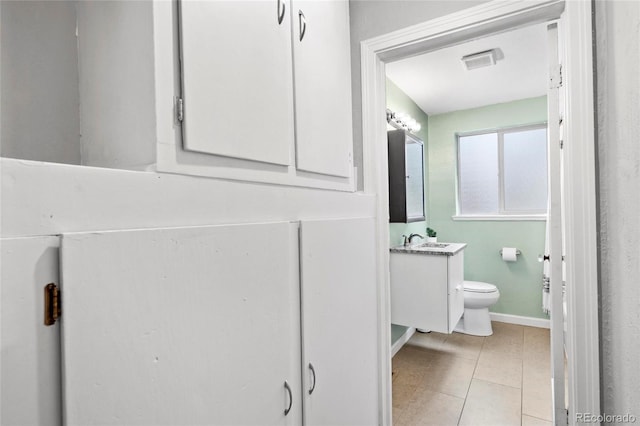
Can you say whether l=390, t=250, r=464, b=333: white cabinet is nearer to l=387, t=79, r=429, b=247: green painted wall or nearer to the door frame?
l=387, t=79, r=429, b=247: green painted wall

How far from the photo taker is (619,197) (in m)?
0.99

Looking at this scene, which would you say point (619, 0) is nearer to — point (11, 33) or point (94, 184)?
point (94, 184)

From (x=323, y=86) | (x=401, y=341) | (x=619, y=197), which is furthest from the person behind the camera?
(x=401, y=341)

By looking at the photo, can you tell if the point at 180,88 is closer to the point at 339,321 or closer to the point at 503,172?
the point at 339,321

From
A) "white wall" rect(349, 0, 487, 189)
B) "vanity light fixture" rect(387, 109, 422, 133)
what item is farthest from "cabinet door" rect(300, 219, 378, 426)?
"vanity light fixture" rect(387, 109, 422, 133)

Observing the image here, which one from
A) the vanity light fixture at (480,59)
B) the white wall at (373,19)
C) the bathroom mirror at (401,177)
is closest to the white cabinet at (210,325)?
the white wall at (373,19)

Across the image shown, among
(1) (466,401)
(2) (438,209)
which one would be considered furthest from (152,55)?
(2) (438,209)

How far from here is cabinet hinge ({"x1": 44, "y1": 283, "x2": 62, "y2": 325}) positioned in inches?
18.8

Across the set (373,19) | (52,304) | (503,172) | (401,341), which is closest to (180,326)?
(52,304)

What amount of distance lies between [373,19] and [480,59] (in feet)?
4.71

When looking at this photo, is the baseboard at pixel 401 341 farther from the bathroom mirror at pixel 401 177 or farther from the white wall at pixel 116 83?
the white wall at pixel 116 83

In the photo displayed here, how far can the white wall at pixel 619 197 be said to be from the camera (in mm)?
859

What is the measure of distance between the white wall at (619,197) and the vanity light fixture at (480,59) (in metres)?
1.47

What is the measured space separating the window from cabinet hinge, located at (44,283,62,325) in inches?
157
